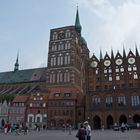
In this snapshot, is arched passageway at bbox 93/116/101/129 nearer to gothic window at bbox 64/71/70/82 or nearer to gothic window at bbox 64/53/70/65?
gothic window at bbox 64/71/70/82

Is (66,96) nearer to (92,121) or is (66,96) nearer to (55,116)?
(55,116)

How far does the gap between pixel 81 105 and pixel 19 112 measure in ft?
62.7

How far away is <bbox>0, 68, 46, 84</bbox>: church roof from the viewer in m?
84.3

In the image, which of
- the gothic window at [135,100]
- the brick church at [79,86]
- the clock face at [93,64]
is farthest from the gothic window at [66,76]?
the gothic window at [135,100]

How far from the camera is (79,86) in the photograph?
252ft

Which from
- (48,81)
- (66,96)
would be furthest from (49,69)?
(66,96)

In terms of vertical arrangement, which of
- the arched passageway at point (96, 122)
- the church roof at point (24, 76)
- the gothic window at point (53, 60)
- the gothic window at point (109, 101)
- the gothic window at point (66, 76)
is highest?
the gothic window at point (53, 60)

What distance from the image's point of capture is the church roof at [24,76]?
3319 inches

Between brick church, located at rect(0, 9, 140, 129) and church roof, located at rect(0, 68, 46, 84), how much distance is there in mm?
410

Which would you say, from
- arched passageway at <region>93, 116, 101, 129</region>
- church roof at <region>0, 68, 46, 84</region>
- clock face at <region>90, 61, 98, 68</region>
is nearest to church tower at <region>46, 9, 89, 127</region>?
clock face at <region>90, 61, 98, 68</region>

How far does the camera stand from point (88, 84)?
2200 inches

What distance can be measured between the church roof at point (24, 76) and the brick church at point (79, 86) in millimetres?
410

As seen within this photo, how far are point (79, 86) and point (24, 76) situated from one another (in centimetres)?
2389

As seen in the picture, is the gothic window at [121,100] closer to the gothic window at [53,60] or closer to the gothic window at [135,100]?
the gothic window at [135,100]
